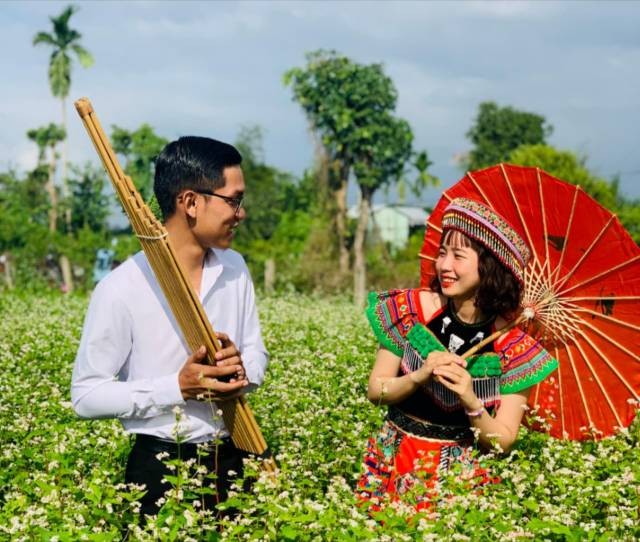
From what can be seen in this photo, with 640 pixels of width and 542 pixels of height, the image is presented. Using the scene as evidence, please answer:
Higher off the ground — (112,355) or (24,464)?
(112,355)

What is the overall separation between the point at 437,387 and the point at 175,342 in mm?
949

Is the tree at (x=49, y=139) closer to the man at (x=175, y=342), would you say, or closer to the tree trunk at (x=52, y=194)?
the tree trunk at (x=52, y=194)

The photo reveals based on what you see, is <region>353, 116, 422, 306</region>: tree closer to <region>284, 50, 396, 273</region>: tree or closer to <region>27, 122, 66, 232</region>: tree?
<region>284, 50, 396, 273</region>: tree

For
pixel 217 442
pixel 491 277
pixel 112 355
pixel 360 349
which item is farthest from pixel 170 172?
pixel 360 349

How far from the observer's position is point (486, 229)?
11.0 ft

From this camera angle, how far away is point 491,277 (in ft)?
11.1

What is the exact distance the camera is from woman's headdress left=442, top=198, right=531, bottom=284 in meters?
3.34

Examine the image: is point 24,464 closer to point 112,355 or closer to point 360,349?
point 112,355

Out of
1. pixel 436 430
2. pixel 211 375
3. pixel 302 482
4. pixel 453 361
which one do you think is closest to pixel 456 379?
pixel 453 361

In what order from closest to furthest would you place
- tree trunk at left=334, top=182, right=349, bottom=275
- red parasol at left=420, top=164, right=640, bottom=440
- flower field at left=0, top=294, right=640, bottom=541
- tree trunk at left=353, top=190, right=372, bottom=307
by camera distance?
flower field at left=0, top=294, right=640, bottom=541 → red parasol at left=420, top=164, right=640, bottom=440 → tree trunk at left=353, top=190, right=372, bottom=307 → tree trunk at left=334, top=182, right=349, bottom=275

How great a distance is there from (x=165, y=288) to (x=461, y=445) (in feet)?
4.01

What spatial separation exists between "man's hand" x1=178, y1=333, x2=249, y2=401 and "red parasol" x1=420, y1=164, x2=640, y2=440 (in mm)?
1166

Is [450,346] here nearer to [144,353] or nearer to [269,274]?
[144,353]

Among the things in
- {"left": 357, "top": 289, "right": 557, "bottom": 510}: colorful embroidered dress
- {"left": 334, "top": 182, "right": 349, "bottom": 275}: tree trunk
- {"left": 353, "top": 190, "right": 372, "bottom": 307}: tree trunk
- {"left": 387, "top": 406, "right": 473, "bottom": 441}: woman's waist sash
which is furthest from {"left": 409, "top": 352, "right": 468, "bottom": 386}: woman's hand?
{"left": 334, "top": 182, "right": 349, "bottom": 275}: tree trunk
